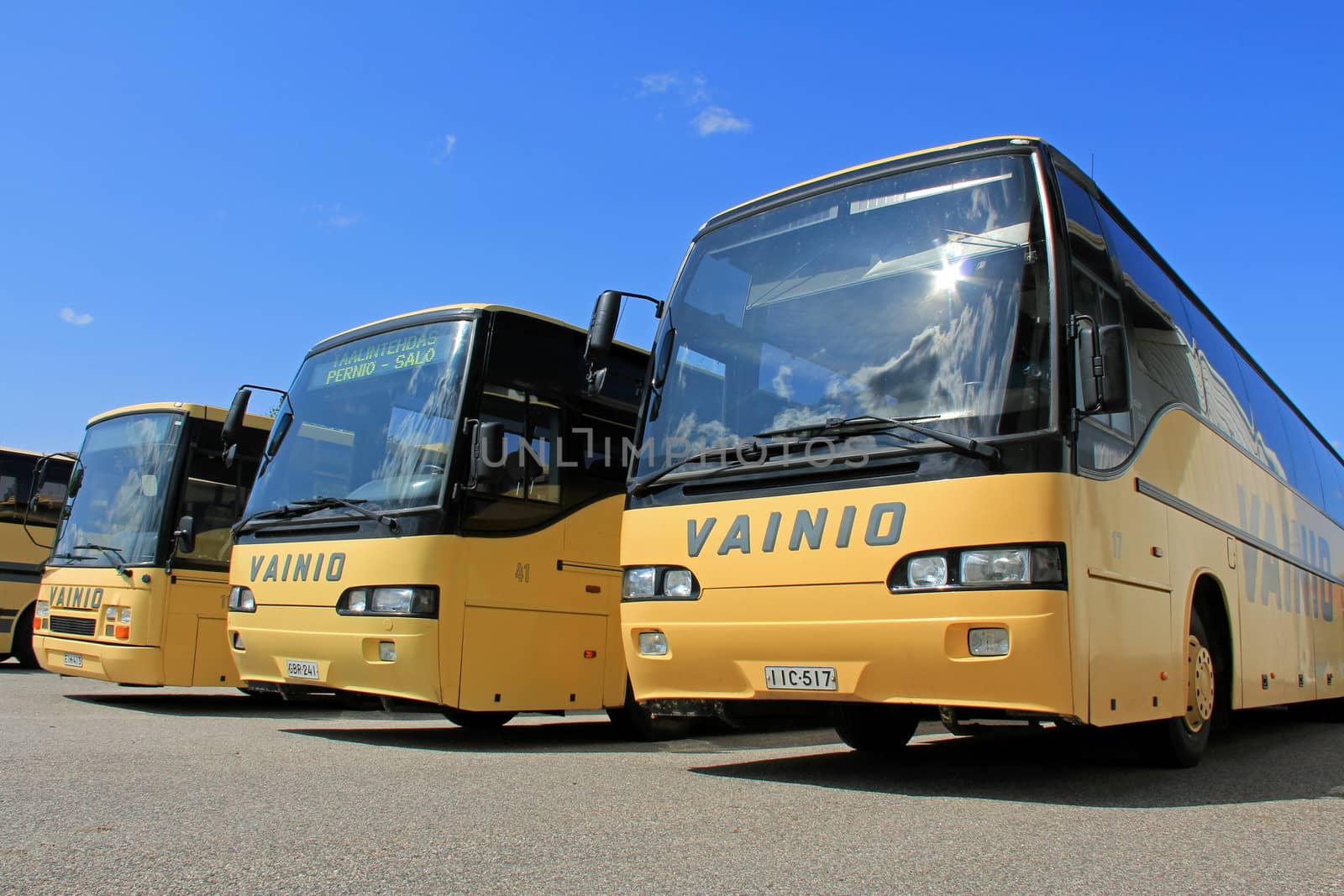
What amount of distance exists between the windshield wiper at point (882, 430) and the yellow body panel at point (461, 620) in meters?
2.66

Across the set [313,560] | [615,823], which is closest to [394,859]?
[615,823]

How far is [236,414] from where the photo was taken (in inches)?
367

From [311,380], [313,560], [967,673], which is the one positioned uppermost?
[311,380]

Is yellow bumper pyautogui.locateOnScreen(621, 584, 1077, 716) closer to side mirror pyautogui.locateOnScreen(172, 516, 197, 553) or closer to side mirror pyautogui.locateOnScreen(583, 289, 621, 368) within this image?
side mirror pyautogui.locateOnScreen(583, 289, 621, 368)

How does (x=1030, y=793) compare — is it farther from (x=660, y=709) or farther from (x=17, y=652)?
(x=17, y=652)

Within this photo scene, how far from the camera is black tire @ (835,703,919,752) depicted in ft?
23.9

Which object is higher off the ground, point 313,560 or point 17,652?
point 313,560

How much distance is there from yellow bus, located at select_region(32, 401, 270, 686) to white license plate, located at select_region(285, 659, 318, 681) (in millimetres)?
2689

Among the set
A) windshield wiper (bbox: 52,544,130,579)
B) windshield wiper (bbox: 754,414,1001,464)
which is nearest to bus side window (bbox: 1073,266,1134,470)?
windshield wiper (bbox: 754,414,1001,464)

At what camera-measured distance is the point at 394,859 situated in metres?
3.65

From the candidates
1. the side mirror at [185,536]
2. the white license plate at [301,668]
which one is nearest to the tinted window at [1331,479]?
the white license plate at [301,668]

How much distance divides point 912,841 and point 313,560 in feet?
16.7

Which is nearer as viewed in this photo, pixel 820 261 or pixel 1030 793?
pixel 1030 793

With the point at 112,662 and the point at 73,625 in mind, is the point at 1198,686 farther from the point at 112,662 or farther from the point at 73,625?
the point at 73,625
